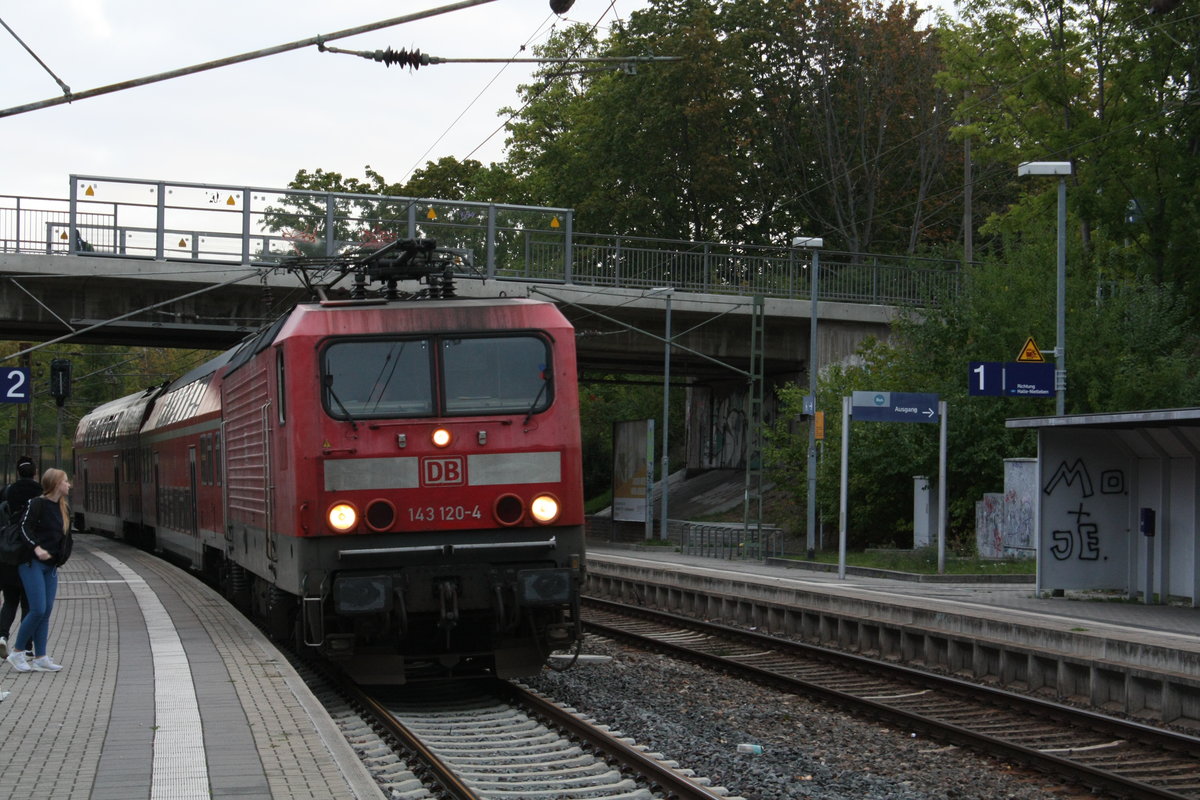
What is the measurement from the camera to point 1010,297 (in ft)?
106

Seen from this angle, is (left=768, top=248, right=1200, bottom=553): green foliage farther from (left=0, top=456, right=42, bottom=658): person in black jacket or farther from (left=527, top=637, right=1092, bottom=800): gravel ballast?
(left=0, top=456, right=42, bottom=658): person in black jacket

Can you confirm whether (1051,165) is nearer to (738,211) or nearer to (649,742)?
(649,742)

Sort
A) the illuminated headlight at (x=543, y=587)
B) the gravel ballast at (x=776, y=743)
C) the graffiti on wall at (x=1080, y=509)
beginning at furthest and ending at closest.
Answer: the graffiti on wall at (x=1080, y=509), the illuminated headlight at (x=543, y=587), the gravel ballast at (x=776, y=743)

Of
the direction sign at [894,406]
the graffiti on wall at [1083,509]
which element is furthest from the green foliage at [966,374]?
the graffiti on wall at [1083,509]

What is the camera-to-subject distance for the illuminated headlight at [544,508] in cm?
1127

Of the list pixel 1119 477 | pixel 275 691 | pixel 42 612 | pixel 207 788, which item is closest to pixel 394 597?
pixel 275 691

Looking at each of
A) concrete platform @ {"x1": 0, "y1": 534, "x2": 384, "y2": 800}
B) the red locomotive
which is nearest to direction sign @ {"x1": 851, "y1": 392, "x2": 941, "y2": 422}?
concrete platform @ {"x1": 0, "y1": 534, "x2": 384, "y2": 800}

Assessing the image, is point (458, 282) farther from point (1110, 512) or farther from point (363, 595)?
point (363, 595)

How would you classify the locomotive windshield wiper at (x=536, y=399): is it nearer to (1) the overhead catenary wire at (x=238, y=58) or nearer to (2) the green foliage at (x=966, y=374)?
(1) the overhead catenary wire at (x=238, y=58)

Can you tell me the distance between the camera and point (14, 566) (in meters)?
11.7

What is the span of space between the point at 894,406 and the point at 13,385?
14.2 meters

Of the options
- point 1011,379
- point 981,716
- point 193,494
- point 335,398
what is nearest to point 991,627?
point 981,716

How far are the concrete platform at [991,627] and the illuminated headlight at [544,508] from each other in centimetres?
488

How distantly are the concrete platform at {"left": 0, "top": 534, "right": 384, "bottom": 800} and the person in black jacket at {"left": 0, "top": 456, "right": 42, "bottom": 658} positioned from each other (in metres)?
0.40
